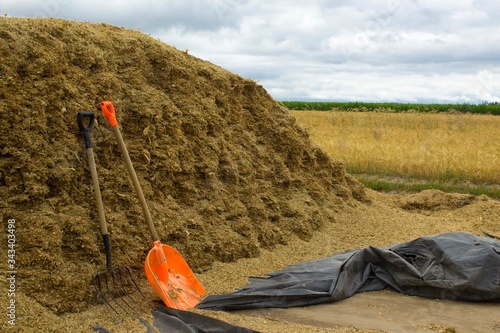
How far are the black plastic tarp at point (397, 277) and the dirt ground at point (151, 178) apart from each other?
0.26m

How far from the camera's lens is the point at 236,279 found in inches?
204

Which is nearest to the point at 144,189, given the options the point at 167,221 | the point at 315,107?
the point at 167,221

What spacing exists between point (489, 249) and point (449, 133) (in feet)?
42.4

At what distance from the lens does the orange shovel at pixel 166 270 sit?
4479mm

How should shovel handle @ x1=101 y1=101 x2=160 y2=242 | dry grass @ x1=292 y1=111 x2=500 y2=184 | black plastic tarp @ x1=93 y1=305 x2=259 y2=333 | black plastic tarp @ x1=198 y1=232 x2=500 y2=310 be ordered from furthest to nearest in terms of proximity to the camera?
dry grass @ x1=292 y1=111 x2=500 y2=184 → black plastic tarp @ x1=198 y1=232 x2=500 y2=310 → shovel handle @ x1=101 y1=101 x2=160 y2=242 → black plastic tarp @ x1=93 y1=305 x2=259 y2=333

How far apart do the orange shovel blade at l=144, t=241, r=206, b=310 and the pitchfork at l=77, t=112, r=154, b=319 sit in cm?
16

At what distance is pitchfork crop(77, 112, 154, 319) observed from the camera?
429cm

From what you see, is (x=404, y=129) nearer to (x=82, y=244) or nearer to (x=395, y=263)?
(x=395, y=263)

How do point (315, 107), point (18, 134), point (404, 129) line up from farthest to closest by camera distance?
point (315, 107) < point (404, 129) < point (18, 134)

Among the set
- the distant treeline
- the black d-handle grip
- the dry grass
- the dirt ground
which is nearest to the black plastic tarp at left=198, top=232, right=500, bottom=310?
the dirt ground

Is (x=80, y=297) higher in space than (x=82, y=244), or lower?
lower

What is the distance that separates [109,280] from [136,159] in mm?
1133

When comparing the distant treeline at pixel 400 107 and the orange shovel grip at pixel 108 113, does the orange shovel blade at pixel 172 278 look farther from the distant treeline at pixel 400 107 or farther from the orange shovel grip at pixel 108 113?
the distant treeline at pixel 400 107

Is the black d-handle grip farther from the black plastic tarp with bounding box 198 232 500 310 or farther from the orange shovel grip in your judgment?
the black plastic tarp with bounding box 198 232 500 310
